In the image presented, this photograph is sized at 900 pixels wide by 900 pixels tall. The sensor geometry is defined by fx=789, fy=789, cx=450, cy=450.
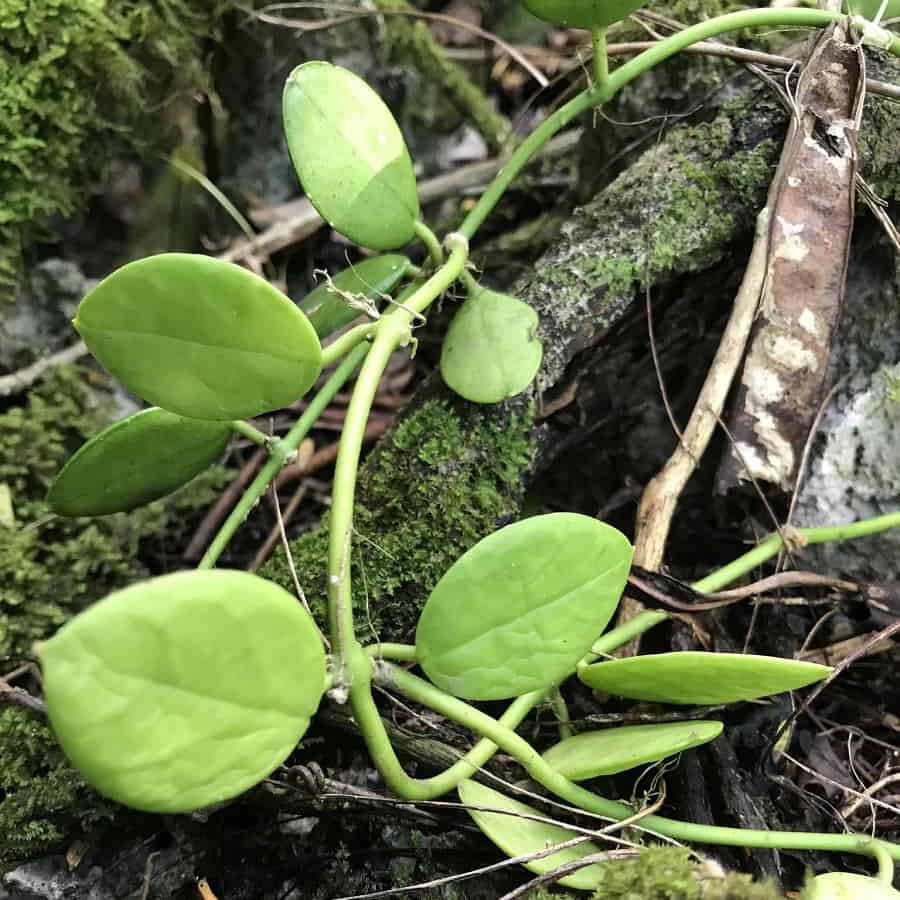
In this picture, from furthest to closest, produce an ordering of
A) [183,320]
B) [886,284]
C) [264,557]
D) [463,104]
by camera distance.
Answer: [463,104] < [264,557] < [886,284] < [183,320]

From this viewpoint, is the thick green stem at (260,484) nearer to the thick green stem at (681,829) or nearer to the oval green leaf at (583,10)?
the thick green stem at (681,829)

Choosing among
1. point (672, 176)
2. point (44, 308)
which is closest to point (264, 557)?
point (44, 308)

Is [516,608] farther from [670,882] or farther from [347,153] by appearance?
[347,153]

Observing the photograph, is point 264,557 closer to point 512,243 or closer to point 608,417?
point 608,417

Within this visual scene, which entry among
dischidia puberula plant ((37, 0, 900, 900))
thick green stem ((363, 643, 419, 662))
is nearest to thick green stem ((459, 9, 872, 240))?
dischidia puberula plant ((37, 0, 900, 900))

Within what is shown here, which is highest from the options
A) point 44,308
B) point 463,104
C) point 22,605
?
point 463,104

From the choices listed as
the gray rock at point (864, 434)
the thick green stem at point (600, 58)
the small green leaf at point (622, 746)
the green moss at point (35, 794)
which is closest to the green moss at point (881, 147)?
the gray rock at point (864, 434)
